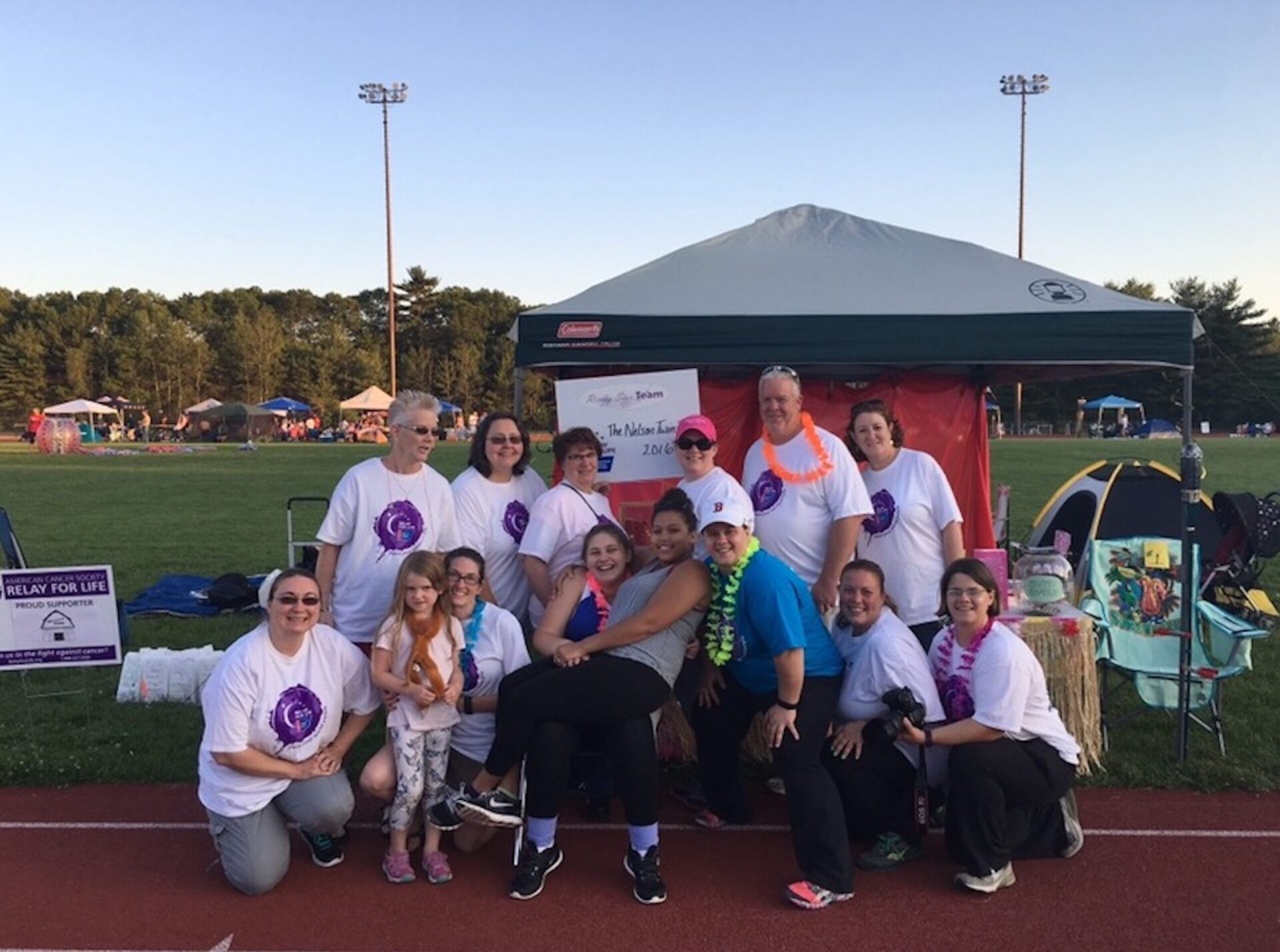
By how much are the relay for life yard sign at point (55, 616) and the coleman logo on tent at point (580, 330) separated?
280 cm

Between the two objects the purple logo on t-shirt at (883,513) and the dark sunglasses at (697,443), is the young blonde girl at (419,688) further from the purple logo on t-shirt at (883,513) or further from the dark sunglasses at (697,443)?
the purple logo on t-shirt at (883,513)

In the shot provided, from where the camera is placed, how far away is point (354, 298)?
3322 inches

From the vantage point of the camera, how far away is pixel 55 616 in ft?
17.1

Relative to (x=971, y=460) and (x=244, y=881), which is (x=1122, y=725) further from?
(x=244, y=881)

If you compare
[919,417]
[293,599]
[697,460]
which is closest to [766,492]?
[697,460]

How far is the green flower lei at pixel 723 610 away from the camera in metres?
3.46

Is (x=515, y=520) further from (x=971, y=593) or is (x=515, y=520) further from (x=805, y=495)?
(x=971, y=593)

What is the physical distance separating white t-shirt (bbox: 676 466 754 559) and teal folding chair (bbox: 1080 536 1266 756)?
225 cm

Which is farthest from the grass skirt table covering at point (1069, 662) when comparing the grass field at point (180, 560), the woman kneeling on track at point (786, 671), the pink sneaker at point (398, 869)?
the pink sneaker at point (398, 869)

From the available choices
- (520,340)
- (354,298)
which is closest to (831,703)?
(520,340)

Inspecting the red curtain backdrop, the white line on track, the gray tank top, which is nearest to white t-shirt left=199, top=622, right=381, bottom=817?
the white line on track

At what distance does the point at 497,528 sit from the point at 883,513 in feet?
5.50

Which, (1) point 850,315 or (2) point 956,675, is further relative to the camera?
(1) point 850,315

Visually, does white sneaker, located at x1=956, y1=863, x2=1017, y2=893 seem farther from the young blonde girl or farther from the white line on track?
the young blonde girl
